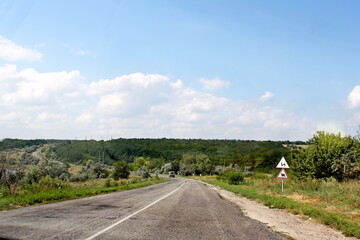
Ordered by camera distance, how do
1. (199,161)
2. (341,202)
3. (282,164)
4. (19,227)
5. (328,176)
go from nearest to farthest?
1. (19,227)
2. (341,202)
3. (282,164)
4. (328,176)
5. (199,161)

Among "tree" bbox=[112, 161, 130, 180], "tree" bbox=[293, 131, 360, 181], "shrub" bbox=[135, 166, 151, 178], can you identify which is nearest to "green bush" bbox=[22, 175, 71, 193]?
"tree" bbox=[293, 131, 360, 181]

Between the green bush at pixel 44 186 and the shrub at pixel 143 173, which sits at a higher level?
the green bush at pixel 44 186

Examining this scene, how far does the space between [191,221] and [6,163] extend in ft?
56.5

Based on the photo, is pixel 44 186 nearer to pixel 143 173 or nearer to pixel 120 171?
pixel 120 171

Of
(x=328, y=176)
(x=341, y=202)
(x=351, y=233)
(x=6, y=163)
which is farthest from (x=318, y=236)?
(x=328, y=176)

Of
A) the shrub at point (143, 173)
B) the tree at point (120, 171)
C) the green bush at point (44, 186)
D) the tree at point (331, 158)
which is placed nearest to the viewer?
the green bush at point (44, 186)

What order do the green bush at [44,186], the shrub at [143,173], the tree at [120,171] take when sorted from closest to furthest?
the green bush at [44,186] → the tree at [120,171] → the shrub at [143,173]

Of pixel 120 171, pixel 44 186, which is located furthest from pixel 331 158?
pixel 120 171

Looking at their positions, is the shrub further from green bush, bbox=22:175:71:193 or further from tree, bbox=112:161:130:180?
green bush, bbox=22:175:71:193

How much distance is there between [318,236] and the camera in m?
8.45

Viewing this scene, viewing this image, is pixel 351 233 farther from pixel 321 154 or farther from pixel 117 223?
pixel 321 154

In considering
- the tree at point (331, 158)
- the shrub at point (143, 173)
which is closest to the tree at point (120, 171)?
the shrub at point (143, 173)

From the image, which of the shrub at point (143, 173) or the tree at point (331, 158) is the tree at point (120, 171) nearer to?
the shrub at point (143, 173)

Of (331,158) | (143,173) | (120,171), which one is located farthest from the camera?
(143,173)
